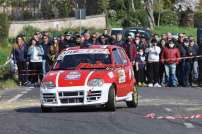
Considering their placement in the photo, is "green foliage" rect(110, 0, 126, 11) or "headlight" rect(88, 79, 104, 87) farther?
"green foliage" rect(110, 0, 126, 11)

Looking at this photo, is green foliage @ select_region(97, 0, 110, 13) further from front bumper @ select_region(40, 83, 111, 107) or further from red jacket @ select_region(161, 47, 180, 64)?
Answer: front bumper @ select_region(40, 83, 111, 107)

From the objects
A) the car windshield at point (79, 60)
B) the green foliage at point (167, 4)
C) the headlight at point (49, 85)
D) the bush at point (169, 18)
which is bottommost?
the bush at point (169, 18)

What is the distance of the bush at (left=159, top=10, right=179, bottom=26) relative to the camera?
7703 cm

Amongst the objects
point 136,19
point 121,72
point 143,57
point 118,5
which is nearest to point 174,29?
point 136,19

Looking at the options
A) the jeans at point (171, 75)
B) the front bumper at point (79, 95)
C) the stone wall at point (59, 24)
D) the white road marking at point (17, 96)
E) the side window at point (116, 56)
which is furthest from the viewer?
the stone wall at point (59, 24)

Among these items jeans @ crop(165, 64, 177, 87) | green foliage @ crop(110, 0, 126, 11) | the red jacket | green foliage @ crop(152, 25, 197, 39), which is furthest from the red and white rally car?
green foliage @ crop(110, 0, 126, 11)

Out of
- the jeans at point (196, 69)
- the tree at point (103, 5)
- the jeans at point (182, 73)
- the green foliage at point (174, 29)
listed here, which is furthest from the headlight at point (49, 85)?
the tree at point (103, 5)

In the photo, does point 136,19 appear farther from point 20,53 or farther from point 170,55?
point 170,55

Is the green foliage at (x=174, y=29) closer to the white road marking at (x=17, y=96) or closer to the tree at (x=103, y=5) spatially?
the tree at (x=103, y=5)

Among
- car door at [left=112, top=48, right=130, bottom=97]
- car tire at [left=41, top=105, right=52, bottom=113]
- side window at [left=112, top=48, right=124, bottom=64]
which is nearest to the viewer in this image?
car tire at [left=41, top=105, right=52, bottom=113]

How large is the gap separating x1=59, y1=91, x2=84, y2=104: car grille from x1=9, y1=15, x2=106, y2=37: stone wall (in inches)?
1775

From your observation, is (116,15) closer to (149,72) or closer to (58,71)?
(149,72)

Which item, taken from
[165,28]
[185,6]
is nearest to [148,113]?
[165,28]

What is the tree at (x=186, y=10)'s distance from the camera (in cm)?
7806
